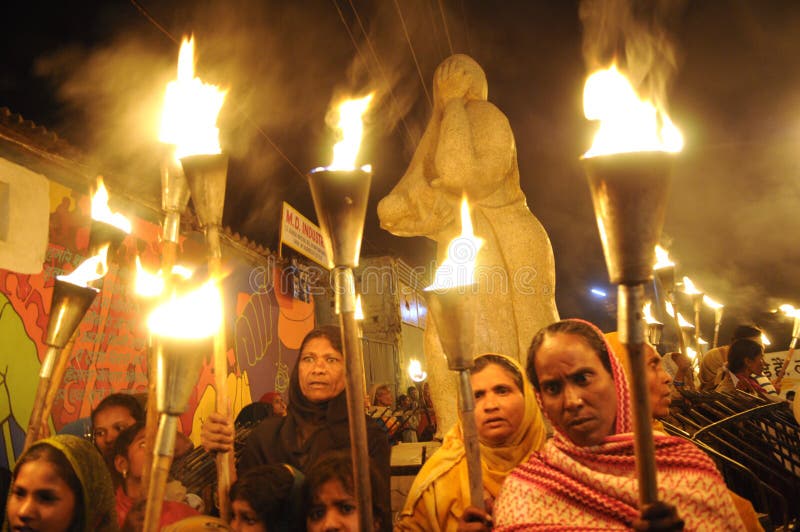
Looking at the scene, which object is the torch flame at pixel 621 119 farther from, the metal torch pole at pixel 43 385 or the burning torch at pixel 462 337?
the metal torch pole at pixel 43 385

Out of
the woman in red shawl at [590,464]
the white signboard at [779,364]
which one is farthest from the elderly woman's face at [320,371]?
the white signboard at [779,364]

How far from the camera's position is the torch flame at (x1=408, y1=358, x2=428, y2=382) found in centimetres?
1977

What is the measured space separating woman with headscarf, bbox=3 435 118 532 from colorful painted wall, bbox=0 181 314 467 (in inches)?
16.9

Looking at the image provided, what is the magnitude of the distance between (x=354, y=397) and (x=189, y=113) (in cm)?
136

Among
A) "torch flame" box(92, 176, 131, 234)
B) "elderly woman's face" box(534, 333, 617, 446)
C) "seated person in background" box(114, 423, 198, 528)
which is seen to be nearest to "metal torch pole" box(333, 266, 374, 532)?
"elderly woman's face" box(534, 333, 617, 446)

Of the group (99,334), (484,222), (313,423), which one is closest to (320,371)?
(313,423)

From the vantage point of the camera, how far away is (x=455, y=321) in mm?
1550

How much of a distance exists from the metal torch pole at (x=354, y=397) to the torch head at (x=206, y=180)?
2.11ft

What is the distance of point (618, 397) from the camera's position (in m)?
1.98

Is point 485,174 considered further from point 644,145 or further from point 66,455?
point 66,455

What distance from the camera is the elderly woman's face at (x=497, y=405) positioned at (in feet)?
8.29

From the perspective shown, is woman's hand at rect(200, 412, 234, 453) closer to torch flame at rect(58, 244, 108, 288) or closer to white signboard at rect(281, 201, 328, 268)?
torch flame at rect(58, 244, 108, 288)

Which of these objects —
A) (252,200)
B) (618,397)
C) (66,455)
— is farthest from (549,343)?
(252,200)

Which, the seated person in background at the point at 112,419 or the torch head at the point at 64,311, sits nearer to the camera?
the torch head at the point at 64,311
